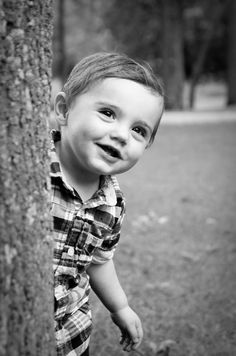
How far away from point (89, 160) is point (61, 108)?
282 millimetres

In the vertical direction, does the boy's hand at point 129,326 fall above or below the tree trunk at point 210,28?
above

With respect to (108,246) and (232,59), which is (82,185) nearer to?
(108,246)

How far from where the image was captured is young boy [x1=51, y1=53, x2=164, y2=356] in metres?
1.65

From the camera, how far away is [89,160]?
1659mm

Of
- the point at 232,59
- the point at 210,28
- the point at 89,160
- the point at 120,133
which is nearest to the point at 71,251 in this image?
the point at 89,160

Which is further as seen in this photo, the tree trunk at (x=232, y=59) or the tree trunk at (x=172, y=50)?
the tree trunk at (x=232, y=59)

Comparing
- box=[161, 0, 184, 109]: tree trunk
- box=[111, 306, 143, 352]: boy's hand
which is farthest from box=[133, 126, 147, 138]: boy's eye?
box=[161, 0, 184, 109]: tree trunk

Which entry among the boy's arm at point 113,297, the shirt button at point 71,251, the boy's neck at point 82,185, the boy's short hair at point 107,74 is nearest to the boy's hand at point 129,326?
the boy's arm at point 113,297

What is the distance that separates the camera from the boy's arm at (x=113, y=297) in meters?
1.97

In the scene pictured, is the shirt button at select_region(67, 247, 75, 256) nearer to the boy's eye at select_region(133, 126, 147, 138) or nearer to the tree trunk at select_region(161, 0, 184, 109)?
the boy's eye at select_region(133, 126, 147, 138)

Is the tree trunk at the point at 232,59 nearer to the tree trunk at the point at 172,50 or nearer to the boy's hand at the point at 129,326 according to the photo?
the tree trunk at the point at 172,50

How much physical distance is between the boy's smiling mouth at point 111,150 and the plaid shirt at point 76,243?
0.20m

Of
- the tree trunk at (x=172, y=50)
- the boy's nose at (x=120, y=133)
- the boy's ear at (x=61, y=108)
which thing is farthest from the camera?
the tree trunk at (x=172, y=50)

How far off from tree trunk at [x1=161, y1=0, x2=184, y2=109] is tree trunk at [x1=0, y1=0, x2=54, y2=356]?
1750 cm
